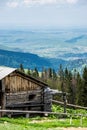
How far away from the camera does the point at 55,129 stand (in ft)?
93.2

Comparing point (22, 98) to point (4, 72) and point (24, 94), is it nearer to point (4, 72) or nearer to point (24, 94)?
point (24, 94)

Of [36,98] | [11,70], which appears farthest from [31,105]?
[11,70]

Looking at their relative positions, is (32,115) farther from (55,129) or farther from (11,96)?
(55,129)

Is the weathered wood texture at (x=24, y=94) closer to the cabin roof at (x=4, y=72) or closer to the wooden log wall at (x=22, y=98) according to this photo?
the wooden log wall at (x=22, y=98)

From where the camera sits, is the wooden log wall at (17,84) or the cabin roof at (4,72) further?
the wooden log wall at (17,84)

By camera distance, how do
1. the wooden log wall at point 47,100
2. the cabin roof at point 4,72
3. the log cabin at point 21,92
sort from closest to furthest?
1. the cabin roof at point 4,72
2. the log cabin at point 21,92
3. the wooden log wall at point 47,100

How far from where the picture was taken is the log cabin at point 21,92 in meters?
42.5

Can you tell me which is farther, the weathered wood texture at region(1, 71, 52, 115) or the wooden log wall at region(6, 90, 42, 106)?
the wooden log wall at region(6, 90, 42, 106)

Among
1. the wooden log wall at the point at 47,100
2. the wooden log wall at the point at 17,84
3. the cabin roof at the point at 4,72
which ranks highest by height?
the cabin roof at the point at 4,72

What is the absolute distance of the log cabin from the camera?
42516 mm

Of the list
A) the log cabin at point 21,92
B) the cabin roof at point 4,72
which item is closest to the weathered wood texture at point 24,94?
the log cabin at point 21,92

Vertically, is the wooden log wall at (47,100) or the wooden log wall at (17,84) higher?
the wooden log wall at (17,84)

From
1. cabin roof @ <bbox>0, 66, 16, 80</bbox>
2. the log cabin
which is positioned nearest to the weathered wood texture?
the log cabin

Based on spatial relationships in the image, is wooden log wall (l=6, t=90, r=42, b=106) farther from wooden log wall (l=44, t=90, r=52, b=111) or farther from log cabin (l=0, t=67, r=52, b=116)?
wooden log wall (l=44, t=90, r=52, b=111)
